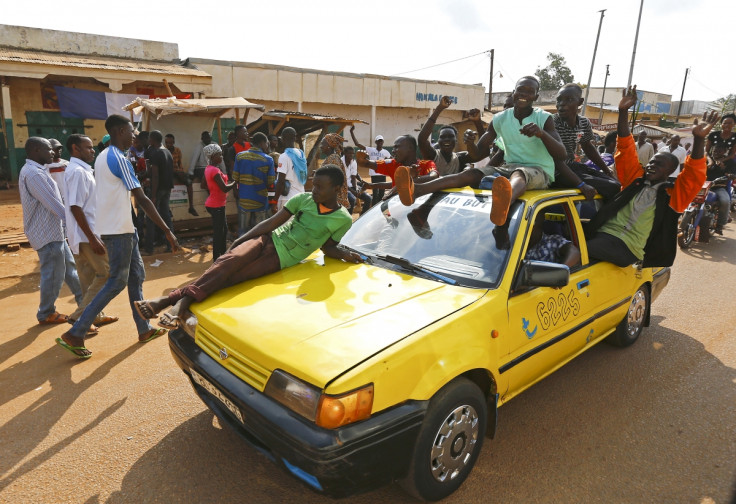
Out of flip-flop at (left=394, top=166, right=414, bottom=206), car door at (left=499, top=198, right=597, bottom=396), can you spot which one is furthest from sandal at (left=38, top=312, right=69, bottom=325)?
car door at (left=499, top=198, right=597, bottom=396)

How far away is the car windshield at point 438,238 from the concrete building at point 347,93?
1620 cm

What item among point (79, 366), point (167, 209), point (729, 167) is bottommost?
point (79, 366)

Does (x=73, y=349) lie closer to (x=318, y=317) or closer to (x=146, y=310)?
(x=146, y=310)

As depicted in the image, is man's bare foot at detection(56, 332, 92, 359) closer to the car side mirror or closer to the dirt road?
the dirt road

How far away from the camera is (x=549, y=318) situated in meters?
2.98

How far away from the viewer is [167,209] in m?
7.89

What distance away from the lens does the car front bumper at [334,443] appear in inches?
75.2

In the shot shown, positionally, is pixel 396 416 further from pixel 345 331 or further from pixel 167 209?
pixel 167 209

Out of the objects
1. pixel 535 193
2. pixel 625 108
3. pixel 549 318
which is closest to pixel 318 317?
pixel 549 318

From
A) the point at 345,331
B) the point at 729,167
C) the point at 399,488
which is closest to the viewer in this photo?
the point at 345,331

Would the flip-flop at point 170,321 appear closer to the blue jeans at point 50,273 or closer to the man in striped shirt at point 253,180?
the blue jeans at point 50,273

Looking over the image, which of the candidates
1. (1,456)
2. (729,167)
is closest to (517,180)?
(1,456)

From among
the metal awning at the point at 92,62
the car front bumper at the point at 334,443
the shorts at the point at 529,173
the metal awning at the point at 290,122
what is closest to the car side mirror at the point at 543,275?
the shorts at the point at 529,173

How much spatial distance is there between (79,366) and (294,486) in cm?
251
